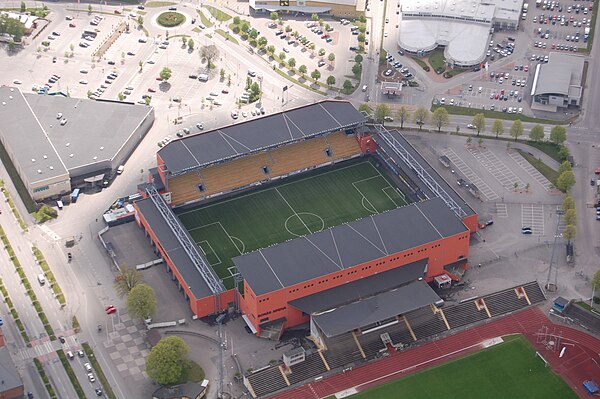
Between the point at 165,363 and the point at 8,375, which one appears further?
the point at 165,363

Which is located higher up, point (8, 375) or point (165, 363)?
point (165, 363)

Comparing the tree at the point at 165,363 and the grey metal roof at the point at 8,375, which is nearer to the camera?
the grey metal roof at the point at 8,375

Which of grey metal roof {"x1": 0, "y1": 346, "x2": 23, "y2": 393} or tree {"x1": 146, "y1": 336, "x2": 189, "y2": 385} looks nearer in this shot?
grey metal roof {"x1": 0, "y1": 346, "x2": 23, "y2": 393}

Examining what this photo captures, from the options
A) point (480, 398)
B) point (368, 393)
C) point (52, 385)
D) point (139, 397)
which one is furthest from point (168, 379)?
point (480, 398)
